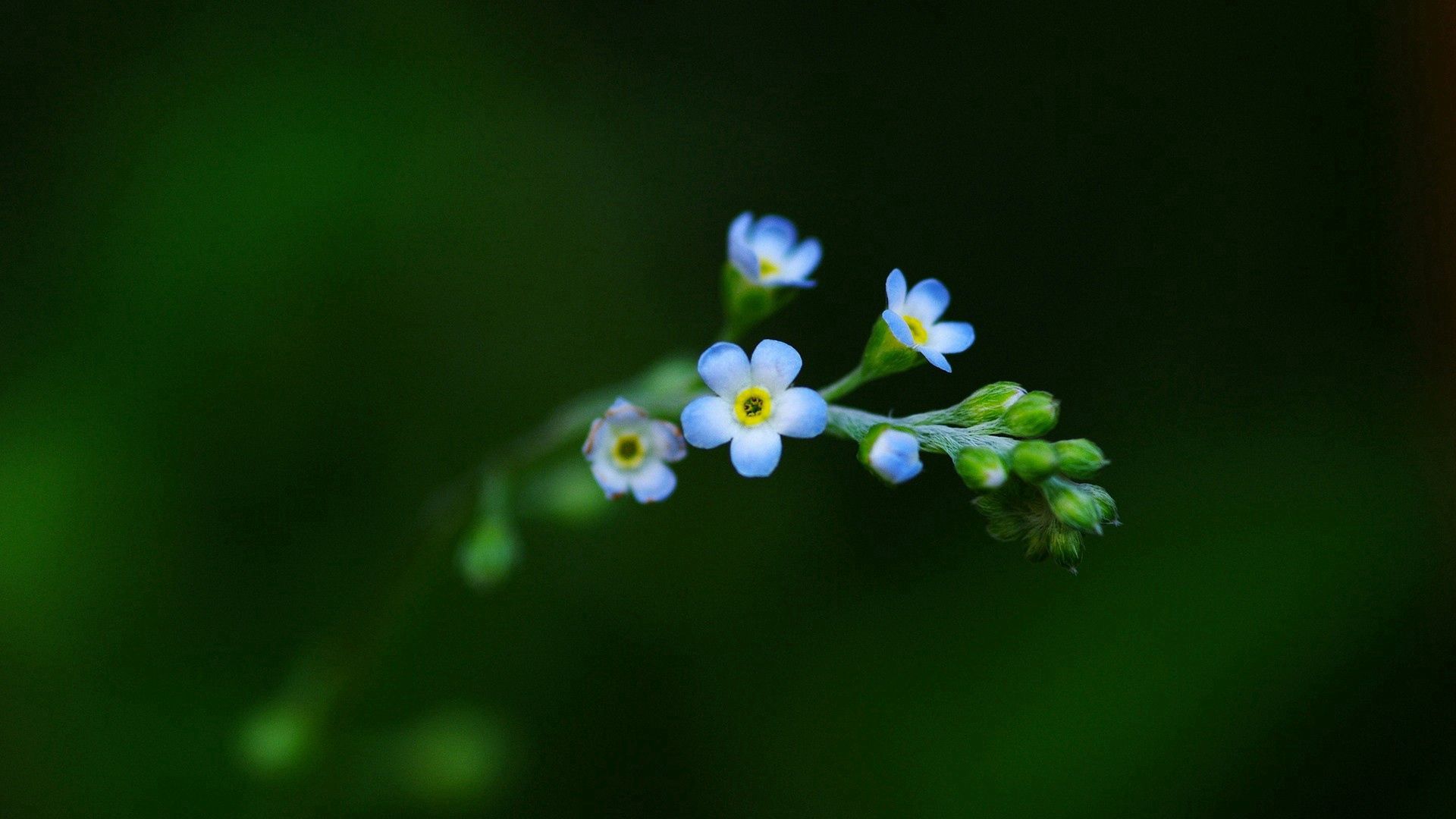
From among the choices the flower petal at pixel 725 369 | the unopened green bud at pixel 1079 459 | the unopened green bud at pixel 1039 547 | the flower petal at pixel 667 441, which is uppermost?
the flower petal at pixel 667 441

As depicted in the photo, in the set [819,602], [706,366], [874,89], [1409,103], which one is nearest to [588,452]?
[706,366]

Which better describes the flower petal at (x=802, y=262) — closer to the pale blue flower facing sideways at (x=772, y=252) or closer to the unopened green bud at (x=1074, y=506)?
the pale blue flower facing sideways at (x=772, y=252)

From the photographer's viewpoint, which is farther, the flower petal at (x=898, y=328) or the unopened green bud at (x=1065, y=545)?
the unopened green bud at (x=1065, y=545)

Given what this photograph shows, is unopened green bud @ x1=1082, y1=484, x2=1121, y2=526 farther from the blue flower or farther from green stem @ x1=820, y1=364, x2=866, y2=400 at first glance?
green stem @ x1=820, y1=364, x2=866, y2=400

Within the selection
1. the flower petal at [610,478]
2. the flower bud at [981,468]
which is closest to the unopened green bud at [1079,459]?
the flower bud at [981,468]

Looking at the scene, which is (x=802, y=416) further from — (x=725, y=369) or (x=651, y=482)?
(x=651, y=482)

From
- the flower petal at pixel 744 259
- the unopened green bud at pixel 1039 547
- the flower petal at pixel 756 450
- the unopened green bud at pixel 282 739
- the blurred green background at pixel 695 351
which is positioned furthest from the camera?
the blurred green background at pixel 695 351

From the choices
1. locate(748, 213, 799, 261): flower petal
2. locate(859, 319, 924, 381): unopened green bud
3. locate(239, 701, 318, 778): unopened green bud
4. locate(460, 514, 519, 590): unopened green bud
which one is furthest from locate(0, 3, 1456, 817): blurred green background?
locate(859, 319, 924, 381): unopened green bud
